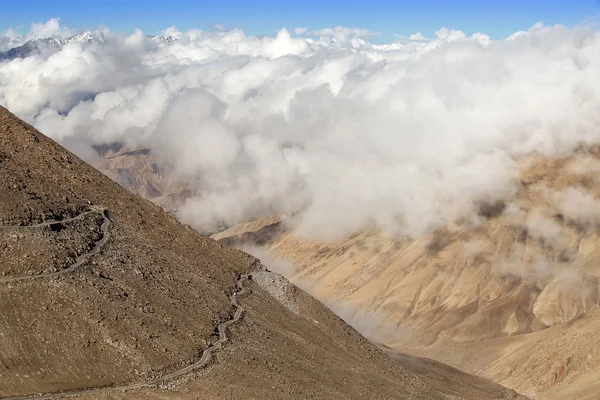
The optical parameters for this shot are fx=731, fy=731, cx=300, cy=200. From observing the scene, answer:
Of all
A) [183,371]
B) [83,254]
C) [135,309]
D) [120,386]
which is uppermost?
[83,254]

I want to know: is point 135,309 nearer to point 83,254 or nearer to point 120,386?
point 83,254

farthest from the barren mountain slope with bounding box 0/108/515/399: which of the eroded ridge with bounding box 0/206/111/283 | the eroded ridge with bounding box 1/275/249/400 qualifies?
the eroded ridge with bounding box 1/275/249/400

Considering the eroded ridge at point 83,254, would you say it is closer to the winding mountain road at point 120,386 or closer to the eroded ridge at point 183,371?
the winding mountain road at point 120,386

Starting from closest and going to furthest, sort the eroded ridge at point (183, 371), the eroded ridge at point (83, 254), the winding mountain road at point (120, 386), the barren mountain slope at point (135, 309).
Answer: the eroded ridge at point (183, 371), the winding mountain road at point (120, 386), the barren mountain slope at point (135, 309), the eroded ridge at point (83, 254)

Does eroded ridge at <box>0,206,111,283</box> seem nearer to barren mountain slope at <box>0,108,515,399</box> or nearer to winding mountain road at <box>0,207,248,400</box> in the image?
winding mountain road at <box>0,207,248,400</box>

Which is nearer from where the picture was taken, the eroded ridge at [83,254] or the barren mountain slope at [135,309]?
the barren mountain slope at [135,309]

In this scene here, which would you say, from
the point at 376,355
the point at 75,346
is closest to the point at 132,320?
the point at 75,346

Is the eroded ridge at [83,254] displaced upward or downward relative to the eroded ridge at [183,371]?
upward

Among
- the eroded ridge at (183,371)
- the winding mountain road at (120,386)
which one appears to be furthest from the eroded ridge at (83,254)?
the eroded ridge at (183,371)

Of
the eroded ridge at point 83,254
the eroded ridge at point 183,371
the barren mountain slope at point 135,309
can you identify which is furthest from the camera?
the eroded ridge at point 83,254

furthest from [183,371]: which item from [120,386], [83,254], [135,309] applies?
[83,254]
